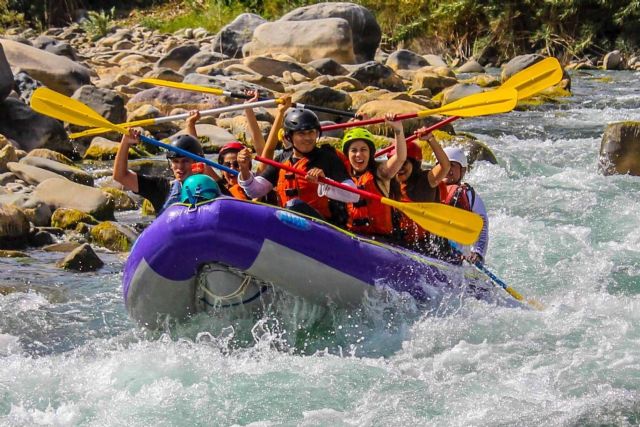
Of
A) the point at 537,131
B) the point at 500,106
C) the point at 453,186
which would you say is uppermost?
the point at 500,106

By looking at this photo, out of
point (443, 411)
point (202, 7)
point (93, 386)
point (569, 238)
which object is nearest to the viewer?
point (443, 411)

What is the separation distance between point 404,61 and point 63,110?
13.3 m

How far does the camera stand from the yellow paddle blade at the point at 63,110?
6.32 m

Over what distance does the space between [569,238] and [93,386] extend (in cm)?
473

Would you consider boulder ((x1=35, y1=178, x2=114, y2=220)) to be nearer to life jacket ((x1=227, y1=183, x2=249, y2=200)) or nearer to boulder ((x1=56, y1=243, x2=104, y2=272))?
boulder ((x1=56, y1=243, x2=104, y2=272))

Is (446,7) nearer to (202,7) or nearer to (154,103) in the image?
(202,7)

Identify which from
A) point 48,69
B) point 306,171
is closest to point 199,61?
point 48,69

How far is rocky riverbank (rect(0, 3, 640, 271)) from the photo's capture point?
822cm

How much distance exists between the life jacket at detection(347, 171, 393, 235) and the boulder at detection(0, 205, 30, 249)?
301cm

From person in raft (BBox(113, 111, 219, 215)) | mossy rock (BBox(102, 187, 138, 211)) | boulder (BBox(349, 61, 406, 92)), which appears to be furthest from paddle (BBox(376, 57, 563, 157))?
boulder (BBox(349, 61, 406, 92))

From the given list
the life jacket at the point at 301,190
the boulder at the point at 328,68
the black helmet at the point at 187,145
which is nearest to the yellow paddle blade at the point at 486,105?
the life jacket at the point at 301,190

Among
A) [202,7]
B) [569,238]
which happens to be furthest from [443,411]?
[202,7]

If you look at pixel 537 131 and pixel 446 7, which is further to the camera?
pixel 446 7

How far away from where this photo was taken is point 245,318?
5.52m
